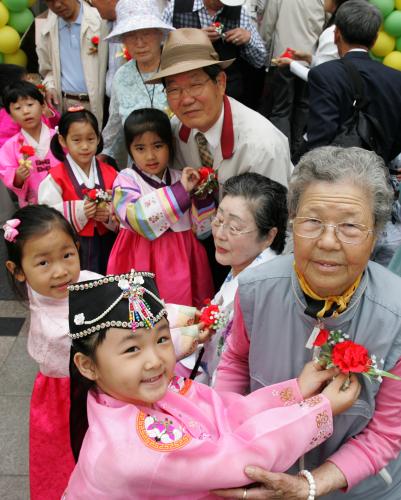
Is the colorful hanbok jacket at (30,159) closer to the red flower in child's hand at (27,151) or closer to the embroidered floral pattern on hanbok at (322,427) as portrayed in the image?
the red flower in child's hand at (27,151)

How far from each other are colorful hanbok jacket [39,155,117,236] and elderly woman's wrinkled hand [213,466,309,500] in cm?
234

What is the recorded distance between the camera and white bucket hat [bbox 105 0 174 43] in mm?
3424

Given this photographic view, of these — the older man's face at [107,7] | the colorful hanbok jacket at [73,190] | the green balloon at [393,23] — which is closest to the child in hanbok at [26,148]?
the colorful hanbok jacket at [73,190]

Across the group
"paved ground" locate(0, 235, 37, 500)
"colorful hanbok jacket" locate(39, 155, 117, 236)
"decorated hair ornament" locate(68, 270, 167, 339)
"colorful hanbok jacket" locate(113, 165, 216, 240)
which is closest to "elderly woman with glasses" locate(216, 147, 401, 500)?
"decorated hair ornament" locate(68, 270, 167, 339)

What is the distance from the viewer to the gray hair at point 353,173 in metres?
1.50

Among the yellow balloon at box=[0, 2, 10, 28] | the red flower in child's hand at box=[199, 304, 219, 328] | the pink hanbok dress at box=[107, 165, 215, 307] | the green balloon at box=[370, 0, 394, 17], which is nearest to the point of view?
the red flower in child's hand at box=[199, 304, 219, 328]

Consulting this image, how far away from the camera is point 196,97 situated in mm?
2803

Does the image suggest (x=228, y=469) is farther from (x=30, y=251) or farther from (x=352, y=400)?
(x=30, y=251)

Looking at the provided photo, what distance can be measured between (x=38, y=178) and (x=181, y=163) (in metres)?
1.37

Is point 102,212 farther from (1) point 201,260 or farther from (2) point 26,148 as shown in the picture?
(2) point 26,148

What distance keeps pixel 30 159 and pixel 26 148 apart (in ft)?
0.43

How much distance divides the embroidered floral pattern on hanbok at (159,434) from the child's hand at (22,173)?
2.80 meters

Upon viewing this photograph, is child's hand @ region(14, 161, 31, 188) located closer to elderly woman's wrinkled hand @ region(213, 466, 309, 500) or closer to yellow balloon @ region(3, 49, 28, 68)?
yellow balloon @ region(3, 49, 28, 68)

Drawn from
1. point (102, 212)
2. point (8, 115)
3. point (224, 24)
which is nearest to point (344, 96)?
point (224, 24)
